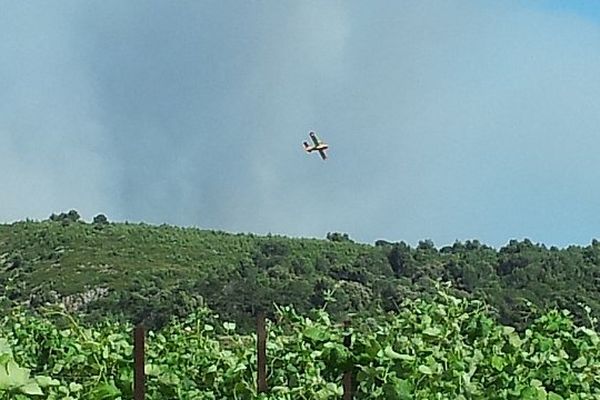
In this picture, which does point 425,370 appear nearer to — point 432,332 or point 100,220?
point 432,332

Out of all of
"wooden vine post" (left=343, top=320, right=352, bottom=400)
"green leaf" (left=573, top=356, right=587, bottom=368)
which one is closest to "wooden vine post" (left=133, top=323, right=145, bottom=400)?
"wooden vine post" (left=343, top=320, right=352, bottom=400)

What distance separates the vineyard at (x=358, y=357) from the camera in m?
4.68

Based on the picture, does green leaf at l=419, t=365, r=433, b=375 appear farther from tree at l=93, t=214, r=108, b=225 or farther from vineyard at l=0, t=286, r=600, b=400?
tree at l=93, t=214, r=108, b=225

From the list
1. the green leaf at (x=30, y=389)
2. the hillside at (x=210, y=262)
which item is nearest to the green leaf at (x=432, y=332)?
the green leaf at (x=30, y=389)

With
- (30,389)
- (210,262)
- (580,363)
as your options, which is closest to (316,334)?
(580,363)

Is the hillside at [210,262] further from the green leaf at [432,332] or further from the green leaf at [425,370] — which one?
the green leaf at [425,370]

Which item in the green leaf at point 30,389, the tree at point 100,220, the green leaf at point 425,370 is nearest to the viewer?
the green leaf at point 30,389

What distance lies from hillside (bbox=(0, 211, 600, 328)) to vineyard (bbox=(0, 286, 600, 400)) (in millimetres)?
12125

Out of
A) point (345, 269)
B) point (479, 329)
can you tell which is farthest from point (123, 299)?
point (479, 329)

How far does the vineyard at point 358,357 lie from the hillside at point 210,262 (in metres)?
12.1

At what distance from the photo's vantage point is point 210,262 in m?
50.4

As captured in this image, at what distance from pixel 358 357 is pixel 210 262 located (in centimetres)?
4566

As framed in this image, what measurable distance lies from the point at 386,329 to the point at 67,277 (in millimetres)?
43084

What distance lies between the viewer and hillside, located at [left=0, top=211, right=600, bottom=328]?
23984mm
